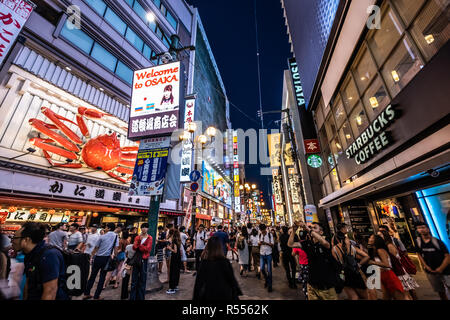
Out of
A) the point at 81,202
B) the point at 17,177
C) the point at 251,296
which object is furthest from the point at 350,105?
the point at 17,177

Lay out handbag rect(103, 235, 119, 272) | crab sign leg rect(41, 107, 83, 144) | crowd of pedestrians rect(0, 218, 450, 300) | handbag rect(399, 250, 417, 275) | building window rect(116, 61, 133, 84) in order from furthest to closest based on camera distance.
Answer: building window rect(116, 61, 133, 84) → crab sign leg rect(41, 107, 83, 144) → handbag rect(103, 235, 119, 272) → handbag rect(399, 250, 417, 275) → crowd of pedestrians rect(0, 218, 450, 300)

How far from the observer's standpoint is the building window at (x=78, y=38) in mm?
12403

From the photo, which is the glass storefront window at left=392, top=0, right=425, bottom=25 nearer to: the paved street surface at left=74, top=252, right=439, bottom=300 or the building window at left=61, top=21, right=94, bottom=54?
the paved street surface at left=74, top=252, right=439, bottom=300

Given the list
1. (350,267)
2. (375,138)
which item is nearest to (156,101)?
(350,267)

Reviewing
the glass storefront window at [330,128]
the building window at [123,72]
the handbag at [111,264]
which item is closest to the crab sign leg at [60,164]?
the handbag at [111,264]

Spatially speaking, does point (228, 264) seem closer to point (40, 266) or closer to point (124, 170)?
point (40, 266)

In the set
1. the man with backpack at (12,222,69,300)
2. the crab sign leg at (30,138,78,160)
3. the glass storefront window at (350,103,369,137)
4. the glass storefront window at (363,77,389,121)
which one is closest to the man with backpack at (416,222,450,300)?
the glass storefront window at (363,77,389,121)

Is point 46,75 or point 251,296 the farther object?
point 46,75

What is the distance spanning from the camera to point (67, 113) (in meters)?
11.5

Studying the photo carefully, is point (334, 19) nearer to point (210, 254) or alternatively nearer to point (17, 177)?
point (210, 254)

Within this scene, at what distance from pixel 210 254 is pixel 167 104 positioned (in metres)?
6.95

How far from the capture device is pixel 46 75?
10711mm

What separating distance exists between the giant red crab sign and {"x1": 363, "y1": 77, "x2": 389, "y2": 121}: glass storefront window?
51.3ft

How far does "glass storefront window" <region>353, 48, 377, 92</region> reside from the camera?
8.10 metres
